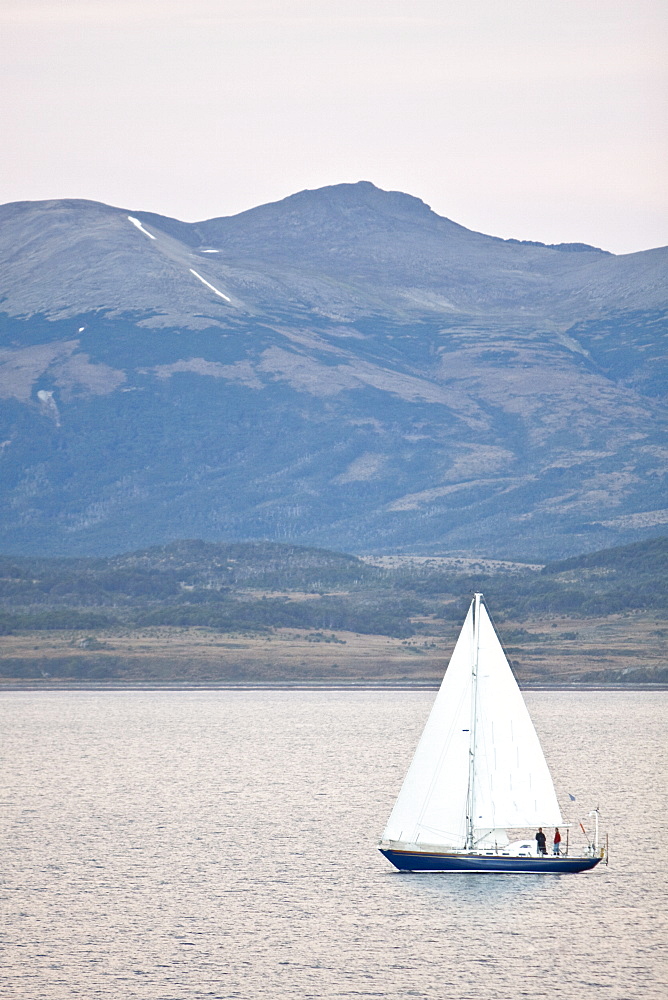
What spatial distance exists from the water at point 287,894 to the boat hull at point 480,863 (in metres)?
0.73

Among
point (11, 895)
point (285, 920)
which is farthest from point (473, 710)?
point (11, 895)

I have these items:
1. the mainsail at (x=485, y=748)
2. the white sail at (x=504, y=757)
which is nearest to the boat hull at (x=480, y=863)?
the mainsail at (x=485, y=748)

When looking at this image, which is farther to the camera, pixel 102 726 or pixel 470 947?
pixel 102 726

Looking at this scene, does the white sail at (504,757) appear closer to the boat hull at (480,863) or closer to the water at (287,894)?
the boat hull at (480,863)

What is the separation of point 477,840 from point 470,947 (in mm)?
8080

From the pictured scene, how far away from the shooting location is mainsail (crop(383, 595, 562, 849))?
229 feet

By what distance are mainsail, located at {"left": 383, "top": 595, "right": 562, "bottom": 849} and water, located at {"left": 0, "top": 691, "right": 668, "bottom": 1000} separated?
12.8 feet

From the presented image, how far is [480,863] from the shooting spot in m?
71.2

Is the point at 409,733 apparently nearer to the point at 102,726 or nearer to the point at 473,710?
the point at 102,726

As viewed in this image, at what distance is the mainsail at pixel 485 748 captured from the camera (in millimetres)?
69875

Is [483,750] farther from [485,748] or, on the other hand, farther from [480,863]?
[480,863]

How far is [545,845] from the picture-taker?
74.3 m

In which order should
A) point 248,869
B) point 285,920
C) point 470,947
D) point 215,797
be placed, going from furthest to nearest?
1. point 215,797
2. point 248,869
3. point 285,920
4. point 470,947

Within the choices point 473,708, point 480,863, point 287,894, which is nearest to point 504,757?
point 473,708
